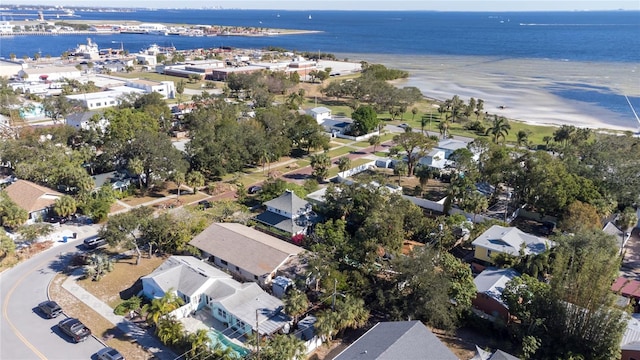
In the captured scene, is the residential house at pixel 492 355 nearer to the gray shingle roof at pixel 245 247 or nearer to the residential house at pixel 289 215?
the gray shingle roof at pixel 245 247

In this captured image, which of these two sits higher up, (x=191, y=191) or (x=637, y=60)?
(x=637, y=60)

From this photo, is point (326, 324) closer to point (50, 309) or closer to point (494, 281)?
point (494, 281)

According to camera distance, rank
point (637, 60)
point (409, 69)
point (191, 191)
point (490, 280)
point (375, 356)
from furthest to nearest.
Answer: point (637, 60)
point (409, 69)
point (191, 191)
point (490, 280)
point (375, 356)

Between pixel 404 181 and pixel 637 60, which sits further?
pixel 637 60

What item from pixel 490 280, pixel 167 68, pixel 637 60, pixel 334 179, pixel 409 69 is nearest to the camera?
pixel 490 280

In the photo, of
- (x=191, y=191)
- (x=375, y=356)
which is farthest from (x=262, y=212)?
(x=375, y=356)

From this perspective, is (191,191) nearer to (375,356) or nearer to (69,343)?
(69,343)
